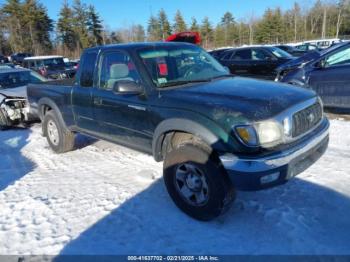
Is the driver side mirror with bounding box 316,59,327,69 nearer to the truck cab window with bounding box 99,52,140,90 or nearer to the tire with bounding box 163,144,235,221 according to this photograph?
the truck cab window with bounding box 99,52,140,90

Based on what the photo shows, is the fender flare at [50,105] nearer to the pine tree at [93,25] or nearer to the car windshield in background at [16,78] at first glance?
the car windshield in background at [16,78]

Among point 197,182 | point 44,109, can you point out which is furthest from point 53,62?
point 197,182

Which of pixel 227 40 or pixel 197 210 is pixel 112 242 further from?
pixel 227 40

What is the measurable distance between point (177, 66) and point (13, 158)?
3.75m

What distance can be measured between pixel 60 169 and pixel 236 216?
3.11 m

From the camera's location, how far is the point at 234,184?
121 inches

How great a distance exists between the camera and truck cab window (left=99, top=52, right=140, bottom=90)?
4152mm

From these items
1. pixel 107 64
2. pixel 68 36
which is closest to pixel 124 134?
pixel 107 64

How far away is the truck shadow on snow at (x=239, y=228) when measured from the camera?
303 centimetres

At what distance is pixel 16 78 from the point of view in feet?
30.6

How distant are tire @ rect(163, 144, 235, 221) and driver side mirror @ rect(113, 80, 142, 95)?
0.87 metres

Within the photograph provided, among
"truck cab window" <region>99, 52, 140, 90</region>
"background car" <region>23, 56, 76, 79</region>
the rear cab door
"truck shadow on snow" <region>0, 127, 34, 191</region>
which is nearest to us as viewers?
"truck cab window" <region>99, 52, 140, 90</region>

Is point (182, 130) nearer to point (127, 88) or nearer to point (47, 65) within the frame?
point (127, 88)

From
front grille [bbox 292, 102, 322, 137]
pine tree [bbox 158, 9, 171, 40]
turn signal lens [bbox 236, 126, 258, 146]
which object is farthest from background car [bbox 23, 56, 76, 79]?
pine tree [bbox 158, 9, 171, 40]
